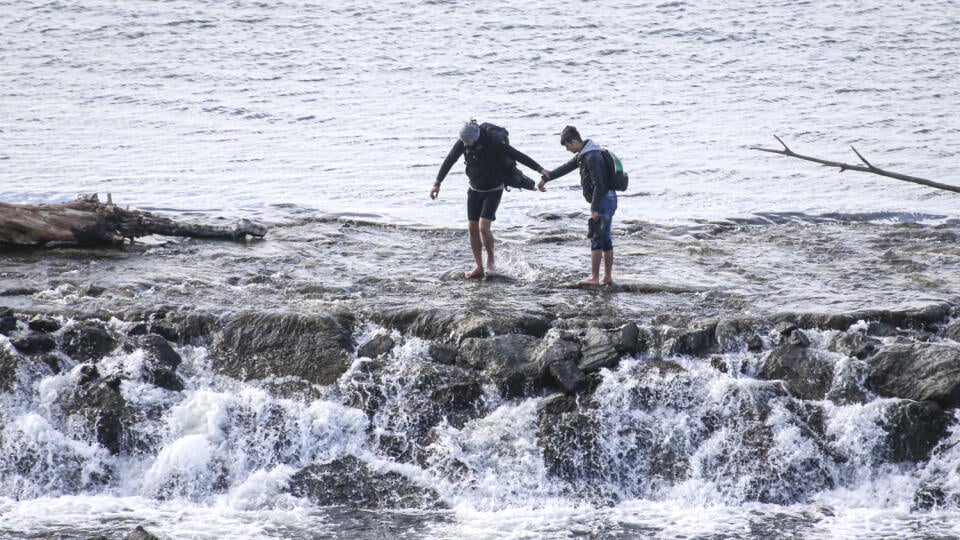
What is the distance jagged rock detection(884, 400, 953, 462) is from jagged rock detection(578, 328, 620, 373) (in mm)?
2962

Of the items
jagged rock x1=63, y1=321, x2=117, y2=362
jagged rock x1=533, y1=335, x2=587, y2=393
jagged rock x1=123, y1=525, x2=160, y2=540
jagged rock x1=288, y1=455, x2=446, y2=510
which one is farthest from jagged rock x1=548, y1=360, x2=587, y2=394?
jagged rock x1=63, y1=321, x2=117, y2=362

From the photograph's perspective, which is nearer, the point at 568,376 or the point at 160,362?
the point at 568,376

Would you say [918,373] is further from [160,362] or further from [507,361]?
[160,362]

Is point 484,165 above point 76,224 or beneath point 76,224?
above

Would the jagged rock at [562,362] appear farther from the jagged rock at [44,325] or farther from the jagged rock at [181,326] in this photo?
the jagged rock at [44,325]

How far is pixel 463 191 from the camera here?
22.2 metres

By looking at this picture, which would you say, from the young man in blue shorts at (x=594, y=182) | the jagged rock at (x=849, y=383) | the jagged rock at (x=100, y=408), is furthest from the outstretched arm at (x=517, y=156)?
the jagged rock at (x=100, y=408)

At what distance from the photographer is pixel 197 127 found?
28219 millimetres

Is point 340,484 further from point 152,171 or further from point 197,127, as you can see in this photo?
point 197,127

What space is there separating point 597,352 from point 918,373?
344 centimetres

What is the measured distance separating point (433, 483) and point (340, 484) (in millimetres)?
966

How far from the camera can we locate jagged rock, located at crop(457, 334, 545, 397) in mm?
11086

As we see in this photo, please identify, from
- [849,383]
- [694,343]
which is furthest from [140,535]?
[849,383]

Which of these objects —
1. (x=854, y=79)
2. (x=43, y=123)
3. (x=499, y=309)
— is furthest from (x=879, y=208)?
(x=43, y=123)
